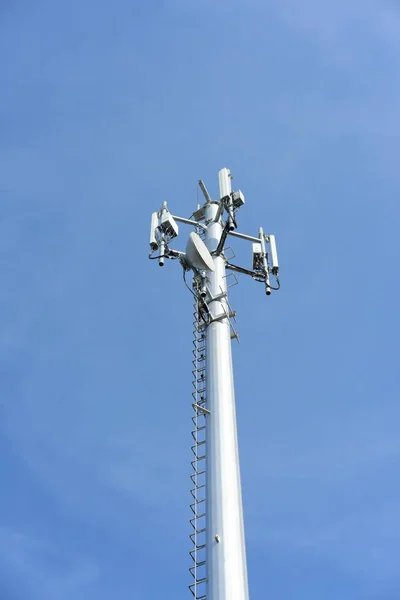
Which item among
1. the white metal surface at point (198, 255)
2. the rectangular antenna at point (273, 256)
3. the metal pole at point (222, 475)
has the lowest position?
the metal pole at point (222, 475)

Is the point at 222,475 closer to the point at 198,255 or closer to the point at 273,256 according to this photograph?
the point at 198,255

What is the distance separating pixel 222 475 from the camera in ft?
44.2

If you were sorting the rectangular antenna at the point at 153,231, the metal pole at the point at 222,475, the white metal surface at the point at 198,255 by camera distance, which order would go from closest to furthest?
the metal pole at the point at 222,475
the white metal surface at the point at 198,255
the rectangular antenna at the point at 153,231

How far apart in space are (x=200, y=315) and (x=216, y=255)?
212cm

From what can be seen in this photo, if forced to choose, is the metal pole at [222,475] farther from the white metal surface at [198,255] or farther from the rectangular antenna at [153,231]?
the rectangular antenna at [153,231]

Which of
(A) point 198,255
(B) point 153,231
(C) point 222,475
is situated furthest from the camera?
(B) point 153,231

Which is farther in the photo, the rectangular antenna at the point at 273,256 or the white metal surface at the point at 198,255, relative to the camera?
the rectangular antenna at the point at 273,256

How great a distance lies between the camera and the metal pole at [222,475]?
1212cm

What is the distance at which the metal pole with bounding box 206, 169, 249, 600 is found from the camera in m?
12.1

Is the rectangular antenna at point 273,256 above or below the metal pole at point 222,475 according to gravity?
above

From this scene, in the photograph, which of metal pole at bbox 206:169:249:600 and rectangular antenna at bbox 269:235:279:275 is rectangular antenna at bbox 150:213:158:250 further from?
rectangular antenna at bbox 269:235:279:275

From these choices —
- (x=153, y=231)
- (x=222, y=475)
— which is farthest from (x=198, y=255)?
(x=222, y=475)

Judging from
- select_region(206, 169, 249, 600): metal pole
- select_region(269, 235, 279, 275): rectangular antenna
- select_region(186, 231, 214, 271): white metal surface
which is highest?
select_region(269, 235, 279, 275): rectangular antenna

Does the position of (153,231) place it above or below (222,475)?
above
